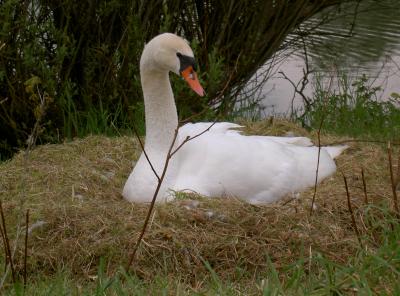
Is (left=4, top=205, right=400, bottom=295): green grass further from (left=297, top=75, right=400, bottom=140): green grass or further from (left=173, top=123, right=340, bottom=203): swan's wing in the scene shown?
(left=297, top=75, right=400, bottom=140): green grass

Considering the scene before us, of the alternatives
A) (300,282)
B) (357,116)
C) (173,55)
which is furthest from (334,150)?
(300,282)

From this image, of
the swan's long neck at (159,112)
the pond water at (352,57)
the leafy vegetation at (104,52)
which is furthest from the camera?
the pond water at (352,57)

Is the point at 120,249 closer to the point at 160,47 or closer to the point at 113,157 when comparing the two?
the point at 160,47

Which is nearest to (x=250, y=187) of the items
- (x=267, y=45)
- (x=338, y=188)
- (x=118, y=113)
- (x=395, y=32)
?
(x=338, y=188)

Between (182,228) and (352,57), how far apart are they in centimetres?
661

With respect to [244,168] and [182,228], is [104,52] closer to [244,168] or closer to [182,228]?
[244,168]

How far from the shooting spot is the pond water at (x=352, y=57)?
29.7 ft

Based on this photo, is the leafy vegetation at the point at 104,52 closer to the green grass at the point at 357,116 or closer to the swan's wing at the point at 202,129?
the green grass at the point at 357,116

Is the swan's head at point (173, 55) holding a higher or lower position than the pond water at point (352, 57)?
higher

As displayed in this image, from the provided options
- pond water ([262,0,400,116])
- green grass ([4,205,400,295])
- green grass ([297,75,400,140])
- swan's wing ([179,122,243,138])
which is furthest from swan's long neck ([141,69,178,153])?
pond water ([262,0,400,116])

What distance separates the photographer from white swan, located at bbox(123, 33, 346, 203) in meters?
4.52

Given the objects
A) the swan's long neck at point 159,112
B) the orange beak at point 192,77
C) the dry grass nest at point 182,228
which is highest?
the orange beak at point 192,77

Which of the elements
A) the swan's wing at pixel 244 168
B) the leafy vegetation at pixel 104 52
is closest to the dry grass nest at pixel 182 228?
the swan's wing at pixel 244 168

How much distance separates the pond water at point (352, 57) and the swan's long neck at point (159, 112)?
3762 mm
